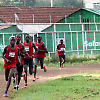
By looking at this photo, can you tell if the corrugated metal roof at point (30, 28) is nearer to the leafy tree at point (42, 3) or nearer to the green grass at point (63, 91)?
the green grass at point (63, 91)

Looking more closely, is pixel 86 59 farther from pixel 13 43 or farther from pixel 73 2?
pixel 73 2

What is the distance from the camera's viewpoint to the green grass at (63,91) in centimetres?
693

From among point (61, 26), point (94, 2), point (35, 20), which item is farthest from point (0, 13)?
point (94, 2)

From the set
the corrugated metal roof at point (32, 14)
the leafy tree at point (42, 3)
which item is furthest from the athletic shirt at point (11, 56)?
the leafy tree at point (42, 3)

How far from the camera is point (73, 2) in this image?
5400cm

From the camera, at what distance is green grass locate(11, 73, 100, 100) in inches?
273

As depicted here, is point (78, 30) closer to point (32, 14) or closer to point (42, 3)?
point (32, 14)

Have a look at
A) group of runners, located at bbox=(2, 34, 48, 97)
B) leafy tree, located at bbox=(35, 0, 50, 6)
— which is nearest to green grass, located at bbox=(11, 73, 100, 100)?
group of runners, located at bbox=(2, 34, 48, 97)

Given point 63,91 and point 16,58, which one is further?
point 16,58

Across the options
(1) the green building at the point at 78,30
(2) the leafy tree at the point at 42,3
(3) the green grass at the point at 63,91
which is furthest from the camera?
(2) the leafy tree at the point at 42,3

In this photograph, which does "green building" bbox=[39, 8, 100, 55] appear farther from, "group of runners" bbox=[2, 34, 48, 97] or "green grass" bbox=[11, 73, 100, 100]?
"green grass" bbox=[11, 73, 100, 100]

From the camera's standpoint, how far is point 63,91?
25.1 ft

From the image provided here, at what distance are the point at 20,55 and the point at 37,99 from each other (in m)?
1.85

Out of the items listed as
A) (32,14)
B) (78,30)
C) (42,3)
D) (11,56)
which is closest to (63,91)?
(11,56)
